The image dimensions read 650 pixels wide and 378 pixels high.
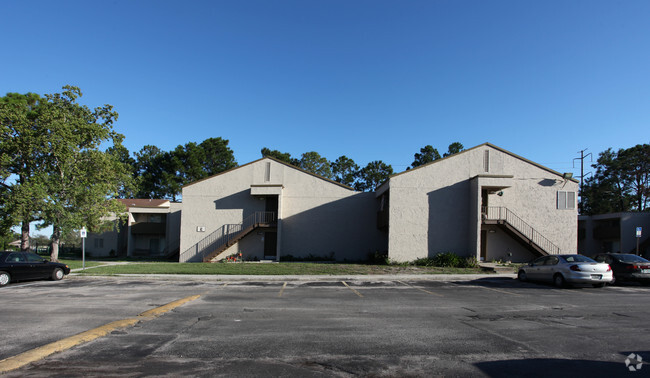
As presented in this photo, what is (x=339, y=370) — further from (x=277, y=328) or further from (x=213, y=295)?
(x=213, y=295)

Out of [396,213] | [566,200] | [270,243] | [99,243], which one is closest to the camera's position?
[396,213]

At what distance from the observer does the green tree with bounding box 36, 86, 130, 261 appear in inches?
948

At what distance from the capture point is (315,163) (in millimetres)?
62688

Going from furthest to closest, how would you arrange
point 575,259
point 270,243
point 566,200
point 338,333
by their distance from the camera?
1. point 270,243
2. point 566,200
3. point 575,259
4. point 338,333

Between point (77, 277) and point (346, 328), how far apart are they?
644 inches

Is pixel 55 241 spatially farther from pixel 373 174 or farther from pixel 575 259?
pixel 373 174

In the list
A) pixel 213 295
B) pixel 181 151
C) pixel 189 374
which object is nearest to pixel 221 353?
pixel 189 374

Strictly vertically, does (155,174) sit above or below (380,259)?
above

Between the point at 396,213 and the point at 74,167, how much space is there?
20532mm

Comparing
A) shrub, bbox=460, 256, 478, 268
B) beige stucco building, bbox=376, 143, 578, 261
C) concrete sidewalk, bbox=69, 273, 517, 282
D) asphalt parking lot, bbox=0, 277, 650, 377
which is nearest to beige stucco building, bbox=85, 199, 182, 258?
concrete sidewalk, bbox=69, 273, 517, 282

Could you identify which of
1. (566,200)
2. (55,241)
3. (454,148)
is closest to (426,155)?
(454,148)

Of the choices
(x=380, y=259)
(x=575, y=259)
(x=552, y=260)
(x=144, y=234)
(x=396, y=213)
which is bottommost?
(x=380, y=259)

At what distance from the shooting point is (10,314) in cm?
859

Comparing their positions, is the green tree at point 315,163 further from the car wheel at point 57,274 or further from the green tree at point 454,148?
the car wheel at point 57,274
